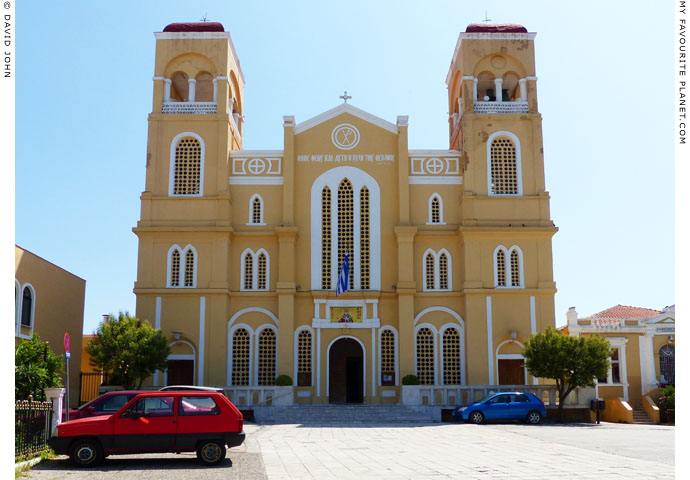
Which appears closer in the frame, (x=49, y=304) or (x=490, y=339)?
(x=49, y=304)

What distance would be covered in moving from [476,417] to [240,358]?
11.9 metres

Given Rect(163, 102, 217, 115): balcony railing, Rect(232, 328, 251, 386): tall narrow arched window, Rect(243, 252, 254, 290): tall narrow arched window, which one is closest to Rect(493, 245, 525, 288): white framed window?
Rect(243, 252, 254, 290): tall narrow arched window

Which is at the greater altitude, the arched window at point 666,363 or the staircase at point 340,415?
the arched window at point 666,363

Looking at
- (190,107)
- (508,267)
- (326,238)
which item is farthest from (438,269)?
(190,107)

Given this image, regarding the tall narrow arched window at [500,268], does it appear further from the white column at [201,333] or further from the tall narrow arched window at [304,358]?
the white column at [201,333]

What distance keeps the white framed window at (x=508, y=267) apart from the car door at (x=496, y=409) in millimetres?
8022

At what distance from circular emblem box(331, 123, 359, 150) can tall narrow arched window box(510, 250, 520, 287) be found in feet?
30.0

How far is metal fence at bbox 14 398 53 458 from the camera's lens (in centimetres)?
1591

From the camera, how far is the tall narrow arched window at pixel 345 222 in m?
36.6

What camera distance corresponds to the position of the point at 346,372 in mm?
37094

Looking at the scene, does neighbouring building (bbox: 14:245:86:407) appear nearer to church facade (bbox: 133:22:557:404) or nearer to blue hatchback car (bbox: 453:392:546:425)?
church facade (bbox: 133:22:557:404)

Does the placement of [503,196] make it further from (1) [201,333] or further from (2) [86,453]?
(2) [86,453]

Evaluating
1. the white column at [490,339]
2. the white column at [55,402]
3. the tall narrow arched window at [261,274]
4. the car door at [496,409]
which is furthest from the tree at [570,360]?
the white column at [55,402]

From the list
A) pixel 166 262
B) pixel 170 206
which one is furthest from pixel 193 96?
pixel 166 262
